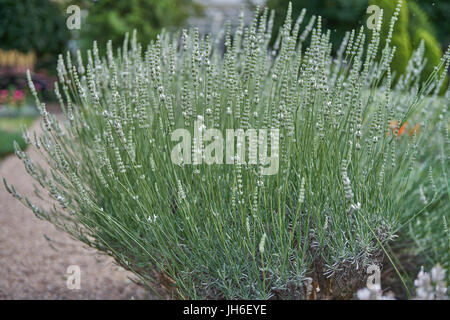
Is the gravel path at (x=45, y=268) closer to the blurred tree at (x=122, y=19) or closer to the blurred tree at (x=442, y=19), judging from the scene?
the blurred tree at (x=122, y=19)

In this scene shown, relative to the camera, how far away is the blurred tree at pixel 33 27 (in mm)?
12344

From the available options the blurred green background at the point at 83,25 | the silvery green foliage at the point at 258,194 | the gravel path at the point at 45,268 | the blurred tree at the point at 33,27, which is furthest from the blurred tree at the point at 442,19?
the silvery green foliage at the point at 258,194

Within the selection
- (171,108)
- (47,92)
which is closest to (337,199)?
(171,108)

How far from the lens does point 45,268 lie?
370 cm

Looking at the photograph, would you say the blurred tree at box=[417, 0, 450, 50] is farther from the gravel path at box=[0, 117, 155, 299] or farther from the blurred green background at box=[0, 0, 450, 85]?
the gravel path at box=[0, 117, 155, 299]

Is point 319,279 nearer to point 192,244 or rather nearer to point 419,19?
point 192,244

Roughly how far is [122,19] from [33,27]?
320cm

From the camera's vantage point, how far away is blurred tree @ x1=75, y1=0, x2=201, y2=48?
10.9m

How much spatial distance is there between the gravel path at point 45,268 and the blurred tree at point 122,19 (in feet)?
22.7

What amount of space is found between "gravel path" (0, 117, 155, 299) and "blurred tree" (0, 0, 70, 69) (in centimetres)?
919

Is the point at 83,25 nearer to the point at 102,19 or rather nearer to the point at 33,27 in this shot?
the point at 102,19

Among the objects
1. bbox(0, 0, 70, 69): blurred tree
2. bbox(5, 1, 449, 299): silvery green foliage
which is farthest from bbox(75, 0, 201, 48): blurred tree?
bbox(5, 1, 449, 299): silvery green foliage

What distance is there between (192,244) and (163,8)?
11.1m

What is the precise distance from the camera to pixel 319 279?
2.02 meters
